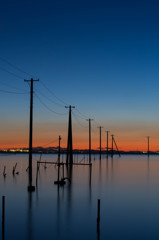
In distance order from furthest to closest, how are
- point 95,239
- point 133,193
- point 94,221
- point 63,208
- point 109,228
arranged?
point 133,193 → point 63,208 → point 94,221 → point 109,228 → point 95,239

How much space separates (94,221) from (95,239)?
3570 millimetres

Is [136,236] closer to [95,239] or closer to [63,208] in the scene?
[95,239]

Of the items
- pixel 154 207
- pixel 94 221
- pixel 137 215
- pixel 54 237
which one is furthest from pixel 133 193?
pixel 54 237

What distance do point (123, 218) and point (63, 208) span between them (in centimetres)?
447

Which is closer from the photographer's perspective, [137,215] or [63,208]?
[137,215]

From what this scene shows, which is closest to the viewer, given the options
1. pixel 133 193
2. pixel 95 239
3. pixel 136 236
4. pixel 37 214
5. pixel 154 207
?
pixel 95 239

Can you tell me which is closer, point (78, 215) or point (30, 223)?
point (30, 223)

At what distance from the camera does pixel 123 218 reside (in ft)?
59.4

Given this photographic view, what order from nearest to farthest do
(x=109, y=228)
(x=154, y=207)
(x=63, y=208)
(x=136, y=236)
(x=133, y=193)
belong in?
(x=136, y=236) < (x=109, y=228) < (x=63, y=208) < (x=154, y=207) < (x=133, y=193)

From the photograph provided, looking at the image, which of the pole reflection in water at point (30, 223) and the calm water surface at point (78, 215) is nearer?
the pole reflection in water at point (30, 223)

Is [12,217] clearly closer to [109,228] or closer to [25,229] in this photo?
[25,229]

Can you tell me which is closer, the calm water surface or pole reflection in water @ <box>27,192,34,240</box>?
pole reflection in water @ <box>27,192,34,240</box>

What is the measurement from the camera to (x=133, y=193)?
28.7m

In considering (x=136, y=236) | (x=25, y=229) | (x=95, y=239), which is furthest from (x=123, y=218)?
(x=25, y=229)
